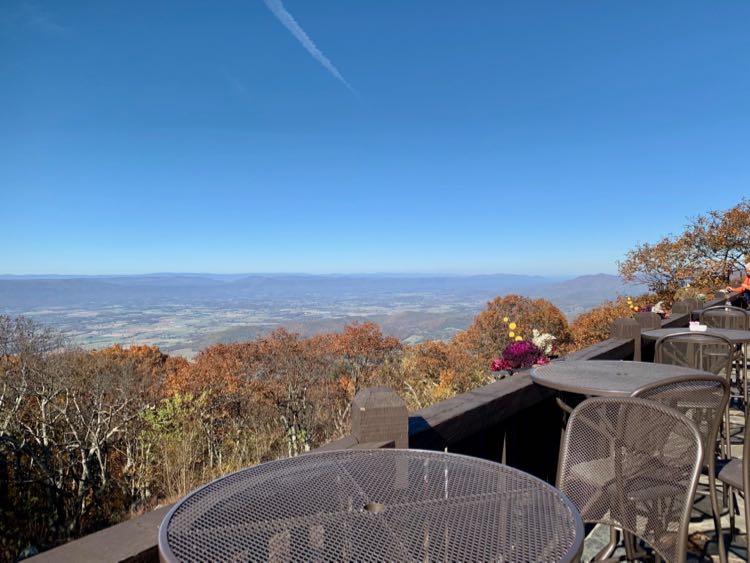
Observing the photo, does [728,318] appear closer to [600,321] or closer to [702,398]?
[702,398]

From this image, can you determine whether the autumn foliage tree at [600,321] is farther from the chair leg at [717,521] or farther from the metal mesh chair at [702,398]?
the chair leg at [717,521]

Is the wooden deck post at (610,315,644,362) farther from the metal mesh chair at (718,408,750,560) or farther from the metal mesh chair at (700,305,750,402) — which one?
the metal mesh chair at (718,408,750,560)

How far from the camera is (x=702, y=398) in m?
1.83

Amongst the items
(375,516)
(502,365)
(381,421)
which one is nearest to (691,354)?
(502,365)

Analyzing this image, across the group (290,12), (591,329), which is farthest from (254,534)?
(290,12)

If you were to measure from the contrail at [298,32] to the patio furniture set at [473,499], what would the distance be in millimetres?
27327

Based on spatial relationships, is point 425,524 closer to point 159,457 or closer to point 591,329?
point 159,457

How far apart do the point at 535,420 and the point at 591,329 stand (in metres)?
11.7

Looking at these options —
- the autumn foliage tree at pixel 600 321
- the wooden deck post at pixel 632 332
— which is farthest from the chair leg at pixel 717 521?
the autumn foliage tree at pixel 600 321

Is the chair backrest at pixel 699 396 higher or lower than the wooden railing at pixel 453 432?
higher

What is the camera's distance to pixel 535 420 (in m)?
3.09

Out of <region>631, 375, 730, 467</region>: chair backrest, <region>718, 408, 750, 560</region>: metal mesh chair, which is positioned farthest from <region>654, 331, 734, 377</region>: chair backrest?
<region>631, 375, 730, 467</region>: chair backrest

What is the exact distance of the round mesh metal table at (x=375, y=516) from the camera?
90 centimetres

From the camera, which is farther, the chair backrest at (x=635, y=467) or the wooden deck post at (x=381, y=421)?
the wooden deck post at (x=381, y=421)
